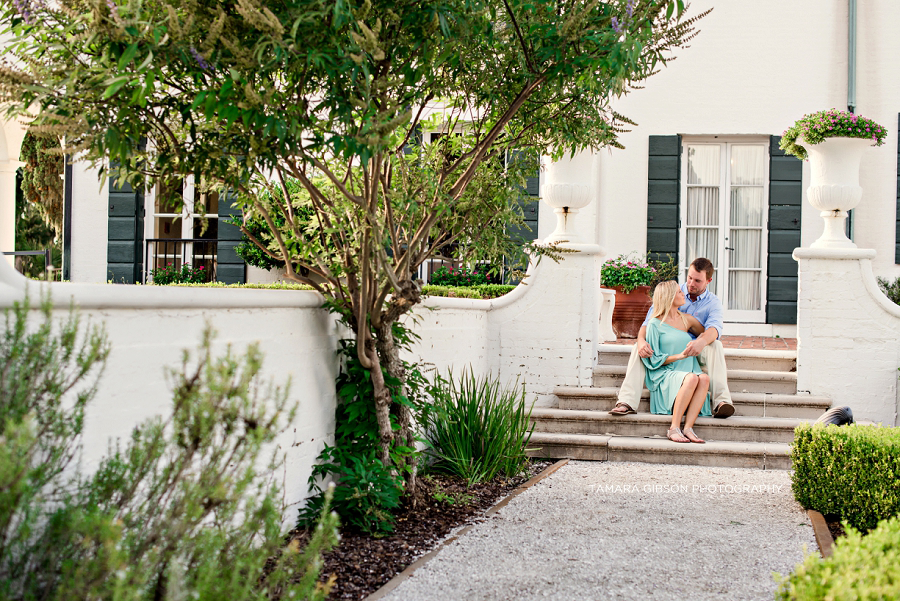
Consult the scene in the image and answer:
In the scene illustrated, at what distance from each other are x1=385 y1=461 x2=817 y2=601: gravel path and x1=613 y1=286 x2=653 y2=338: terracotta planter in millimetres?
3256

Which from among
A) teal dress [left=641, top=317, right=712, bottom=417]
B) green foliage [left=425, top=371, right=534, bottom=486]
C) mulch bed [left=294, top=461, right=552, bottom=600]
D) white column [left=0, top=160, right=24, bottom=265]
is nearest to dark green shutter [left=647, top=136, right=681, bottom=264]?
teal dress [left=641, top=317, right=712, bottom=417]

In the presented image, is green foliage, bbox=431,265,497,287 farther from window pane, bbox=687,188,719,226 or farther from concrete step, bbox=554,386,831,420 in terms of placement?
concrete step, bbox=554,386,831,420

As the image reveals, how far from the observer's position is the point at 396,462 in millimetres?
3939

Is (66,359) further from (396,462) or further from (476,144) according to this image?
(476,144)

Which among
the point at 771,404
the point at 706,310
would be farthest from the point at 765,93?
the point at 771,404

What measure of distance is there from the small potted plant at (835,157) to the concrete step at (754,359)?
95cm

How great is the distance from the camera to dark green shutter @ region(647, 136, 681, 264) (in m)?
9.62

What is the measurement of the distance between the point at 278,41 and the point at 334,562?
6.71 feet

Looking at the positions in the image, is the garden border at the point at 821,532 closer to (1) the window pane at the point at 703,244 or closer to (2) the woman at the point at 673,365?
(2) the woman at the point at 673,365

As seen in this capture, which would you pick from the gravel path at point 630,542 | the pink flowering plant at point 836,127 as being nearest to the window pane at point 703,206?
the pink flowering plant at point 836,127

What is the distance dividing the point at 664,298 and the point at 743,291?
432cm

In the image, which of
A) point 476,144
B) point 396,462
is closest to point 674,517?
point 396,462

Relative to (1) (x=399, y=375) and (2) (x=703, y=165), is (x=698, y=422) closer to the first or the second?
(1) (x=399, y=375)

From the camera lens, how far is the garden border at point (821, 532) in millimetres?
3633
